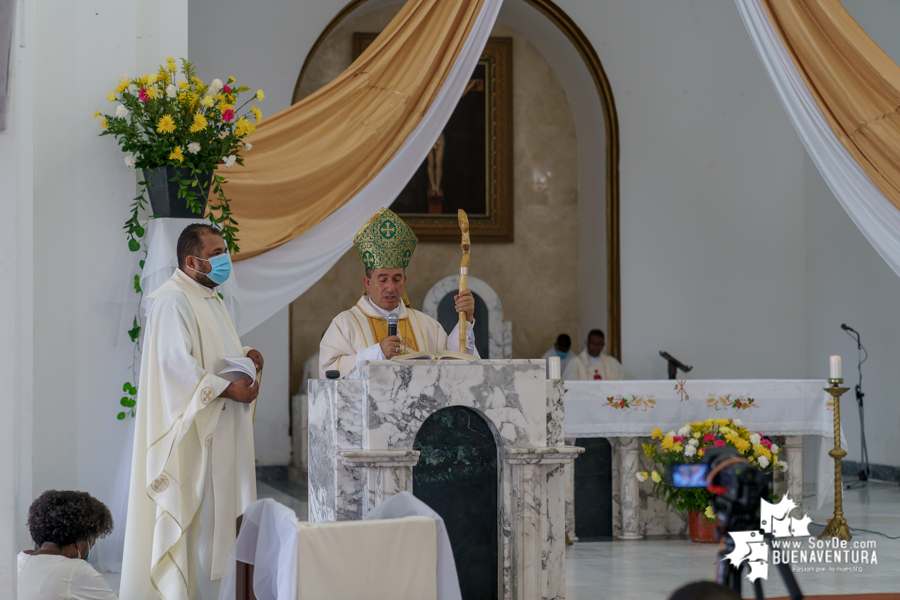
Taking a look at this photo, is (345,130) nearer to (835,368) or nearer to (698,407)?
(698,407)

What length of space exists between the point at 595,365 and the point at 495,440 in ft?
21.1

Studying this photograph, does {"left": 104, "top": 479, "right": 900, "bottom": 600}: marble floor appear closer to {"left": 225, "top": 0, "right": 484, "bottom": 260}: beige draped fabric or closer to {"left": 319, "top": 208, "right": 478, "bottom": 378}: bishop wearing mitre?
{"left": 319, "top": 208, "right": 478, "bottom": 378}: bishop wearing mitre

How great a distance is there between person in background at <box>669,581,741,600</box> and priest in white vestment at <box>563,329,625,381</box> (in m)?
8.21

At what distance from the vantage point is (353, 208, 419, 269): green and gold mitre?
4055 mm

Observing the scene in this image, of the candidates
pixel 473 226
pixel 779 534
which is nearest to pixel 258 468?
pixel 473 226

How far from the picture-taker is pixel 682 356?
10.3m

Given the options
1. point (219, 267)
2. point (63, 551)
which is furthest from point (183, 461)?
point (63, 551)

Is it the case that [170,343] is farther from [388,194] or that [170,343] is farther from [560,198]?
[560,198]

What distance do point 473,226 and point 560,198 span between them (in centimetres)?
112

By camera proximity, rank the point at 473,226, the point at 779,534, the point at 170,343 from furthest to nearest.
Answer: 1. the point at 473,226
2. the point at 170,343
3. the point at 779,534

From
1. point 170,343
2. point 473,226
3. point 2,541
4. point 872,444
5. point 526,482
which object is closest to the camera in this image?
point 2,541

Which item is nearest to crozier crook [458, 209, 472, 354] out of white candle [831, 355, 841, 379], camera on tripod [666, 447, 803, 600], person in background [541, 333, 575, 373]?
camera on tripod [666, 447, 803, 600]

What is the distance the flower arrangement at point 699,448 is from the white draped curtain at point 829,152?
129 cm

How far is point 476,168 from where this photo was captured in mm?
11039
